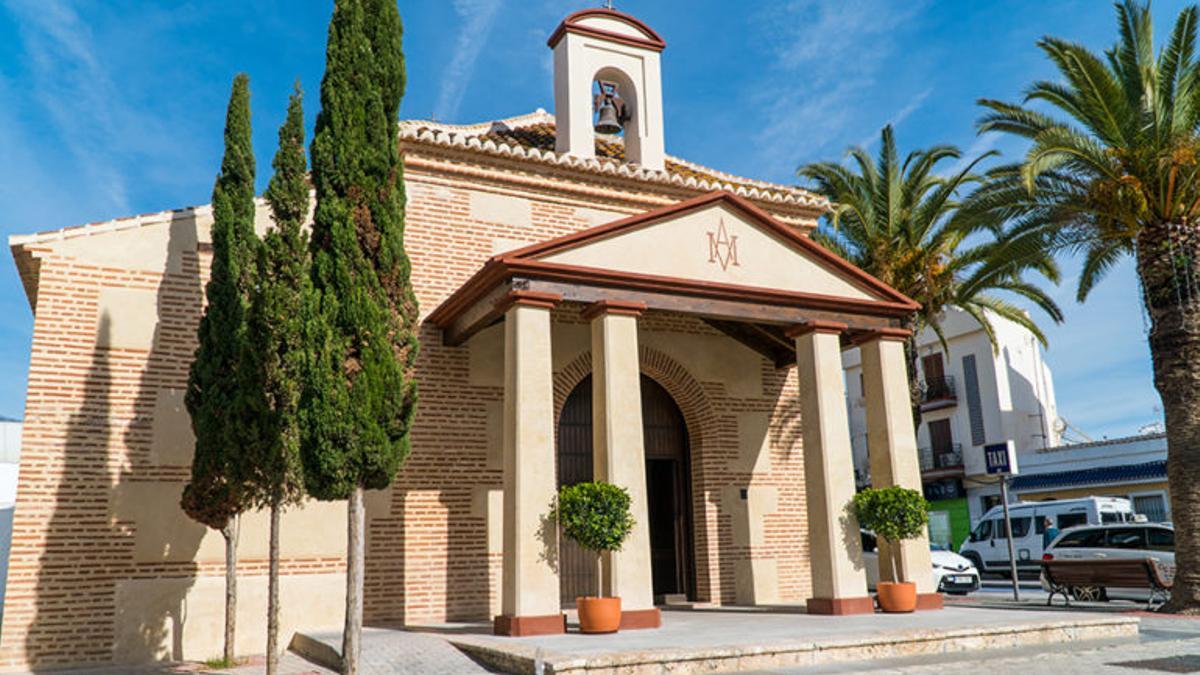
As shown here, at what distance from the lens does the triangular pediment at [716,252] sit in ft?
35.8

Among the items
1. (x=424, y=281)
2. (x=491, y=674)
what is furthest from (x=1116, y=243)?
(x=491, y=674)

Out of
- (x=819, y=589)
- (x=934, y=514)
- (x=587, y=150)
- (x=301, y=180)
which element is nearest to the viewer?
(x=301, y=180)

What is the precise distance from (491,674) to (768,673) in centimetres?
240

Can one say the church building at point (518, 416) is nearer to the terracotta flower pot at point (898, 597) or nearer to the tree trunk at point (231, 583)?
the terracotta flower pot at point (898, 597)

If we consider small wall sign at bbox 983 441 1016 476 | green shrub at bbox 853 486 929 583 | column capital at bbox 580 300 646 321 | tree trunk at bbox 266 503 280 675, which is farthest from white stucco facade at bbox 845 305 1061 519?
tree trunk at bbox 266 503 280 675

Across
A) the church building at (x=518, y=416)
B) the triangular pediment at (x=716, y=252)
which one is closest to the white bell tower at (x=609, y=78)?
the church building at (x=518, y=416)

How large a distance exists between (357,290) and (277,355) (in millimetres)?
1000

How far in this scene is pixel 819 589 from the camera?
37.0ft

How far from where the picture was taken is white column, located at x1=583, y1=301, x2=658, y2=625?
9.91 m

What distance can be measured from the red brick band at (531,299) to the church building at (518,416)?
0.03 m

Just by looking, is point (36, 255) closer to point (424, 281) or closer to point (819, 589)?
point (424, 281)

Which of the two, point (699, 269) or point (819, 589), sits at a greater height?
point (699, 269)

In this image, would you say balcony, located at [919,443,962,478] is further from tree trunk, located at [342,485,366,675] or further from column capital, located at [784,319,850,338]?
tree trunk, located at [342,485,366,675]

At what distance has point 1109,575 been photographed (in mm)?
13828
